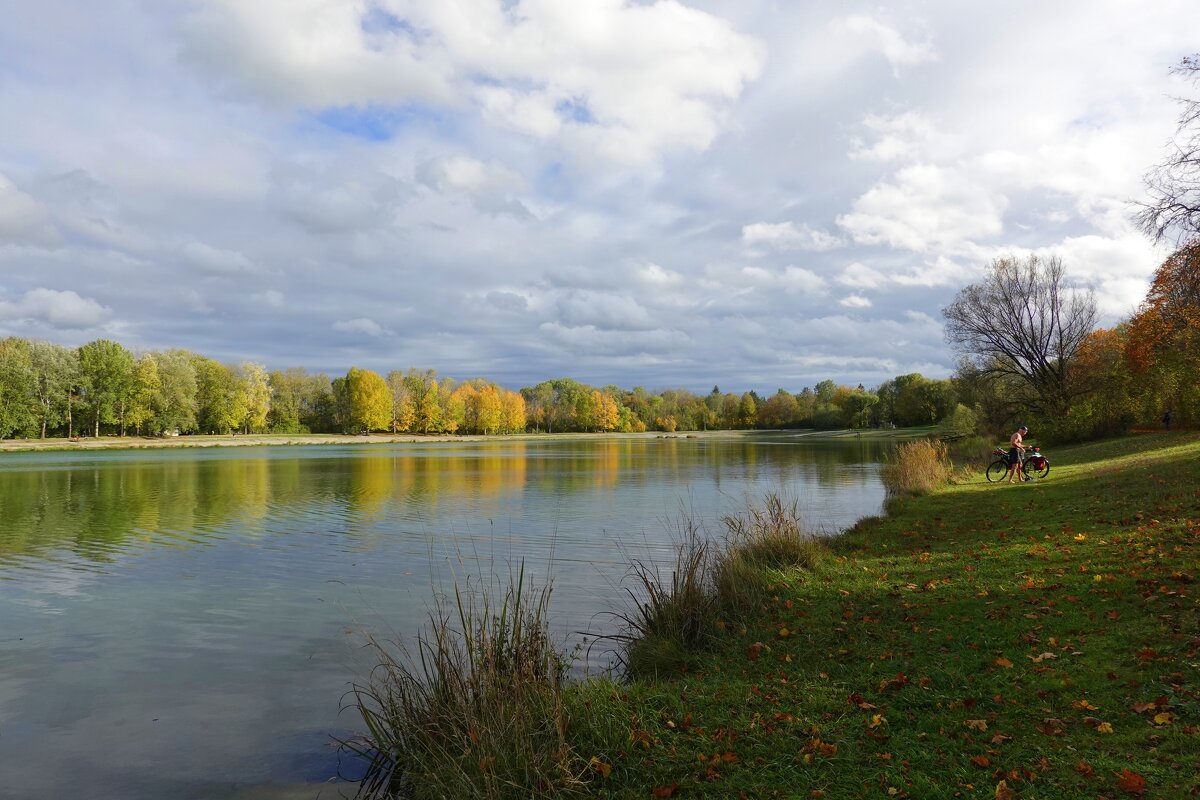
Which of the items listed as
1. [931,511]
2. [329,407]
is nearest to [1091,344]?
[931,511]

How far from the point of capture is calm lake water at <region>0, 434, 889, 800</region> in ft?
21.4

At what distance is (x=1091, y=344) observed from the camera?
129 ft

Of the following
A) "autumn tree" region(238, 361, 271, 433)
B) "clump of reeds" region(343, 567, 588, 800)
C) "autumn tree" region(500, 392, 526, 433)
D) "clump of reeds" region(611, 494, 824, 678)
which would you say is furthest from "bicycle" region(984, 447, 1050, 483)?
"autumn tree" region(500, 392, 526, 433)

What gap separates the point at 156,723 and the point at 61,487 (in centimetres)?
3025

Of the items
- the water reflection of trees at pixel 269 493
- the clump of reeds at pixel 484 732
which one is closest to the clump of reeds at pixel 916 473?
the water reflection of trees at pixel 269 493

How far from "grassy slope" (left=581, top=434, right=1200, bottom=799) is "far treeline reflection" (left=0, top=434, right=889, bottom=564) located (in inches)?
571

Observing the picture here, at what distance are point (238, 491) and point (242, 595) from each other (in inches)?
750

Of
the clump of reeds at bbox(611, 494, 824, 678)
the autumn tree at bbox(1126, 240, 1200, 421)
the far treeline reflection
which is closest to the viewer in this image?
the clump of reeds at bbox(611, 494, 824, 678)

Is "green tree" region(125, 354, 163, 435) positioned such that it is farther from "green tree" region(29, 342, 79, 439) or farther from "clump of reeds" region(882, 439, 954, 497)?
"clump of reeds" region(882, 439, 954, 497)

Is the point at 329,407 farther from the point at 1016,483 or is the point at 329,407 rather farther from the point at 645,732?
the point at 645,732

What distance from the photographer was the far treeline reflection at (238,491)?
18.9 meters

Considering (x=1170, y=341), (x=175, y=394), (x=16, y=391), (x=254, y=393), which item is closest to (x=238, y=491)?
(x=1170, y=341)

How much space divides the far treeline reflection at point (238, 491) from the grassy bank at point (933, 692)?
14.3 meters

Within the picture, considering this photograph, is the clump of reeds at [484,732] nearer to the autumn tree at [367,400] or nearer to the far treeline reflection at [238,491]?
the far treeline reflection at [238,491]
